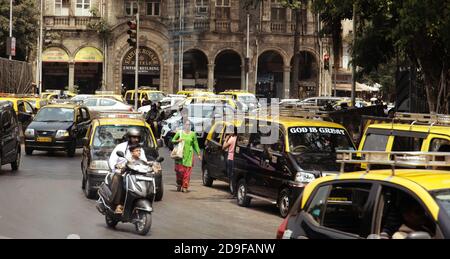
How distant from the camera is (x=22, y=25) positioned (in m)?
56.0

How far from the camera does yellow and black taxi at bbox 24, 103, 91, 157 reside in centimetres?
2481

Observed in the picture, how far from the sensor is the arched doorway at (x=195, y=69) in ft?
203

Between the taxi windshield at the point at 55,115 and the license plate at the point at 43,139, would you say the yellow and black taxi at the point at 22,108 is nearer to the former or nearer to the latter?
the taxi windshield at the point at 55,115

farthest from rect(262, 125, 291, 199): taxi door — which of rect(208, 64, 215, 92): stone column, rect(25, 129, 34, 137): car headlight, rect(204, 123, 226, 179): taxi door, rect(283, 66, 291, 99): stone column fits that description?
rect(283, 66, 291, 99): stone column

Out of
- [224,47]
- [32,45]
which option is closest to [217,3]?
[224,47]

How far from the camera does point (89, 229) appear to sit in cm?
1198

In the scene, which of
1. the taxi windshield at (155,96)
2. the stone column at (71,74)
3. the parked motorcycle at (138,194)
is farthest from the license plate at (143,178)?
the stone column at (71,74)

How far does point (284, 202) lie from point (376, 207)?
841cm

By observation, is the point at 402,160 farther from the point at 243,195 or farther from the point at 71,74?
the point at 71,74

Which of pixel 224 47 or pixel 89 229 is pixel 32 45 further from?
pixel 89 229

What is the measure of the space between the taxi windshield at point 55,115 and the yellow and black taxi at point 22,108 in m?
1.88

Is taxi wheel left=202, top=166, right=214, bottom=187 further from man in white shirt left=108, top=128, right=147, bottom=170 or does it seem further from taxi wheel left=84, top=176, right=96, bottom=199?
man in white shirt left=108, top=128, right=147, bottom=170

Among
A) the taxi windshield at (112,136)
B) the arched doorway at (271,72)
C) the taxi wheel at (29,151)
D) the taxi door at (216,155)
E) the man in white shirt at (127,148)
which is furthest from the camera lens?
the arched doorway at (271,72)

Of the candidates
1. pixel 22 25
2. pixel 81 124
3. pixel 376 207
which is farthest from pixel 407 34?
pixel 22 25
